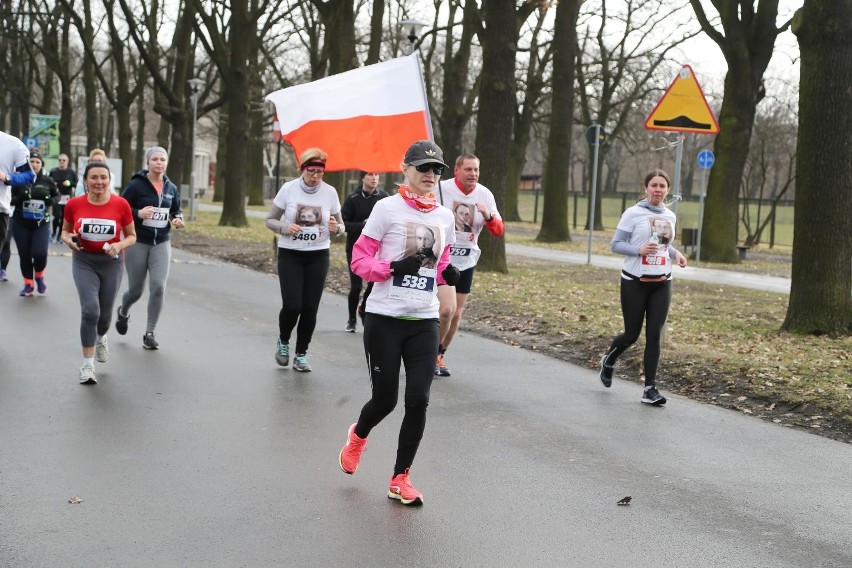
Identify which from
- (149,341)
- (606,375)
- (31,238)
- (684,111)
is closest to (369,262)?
(606,375)

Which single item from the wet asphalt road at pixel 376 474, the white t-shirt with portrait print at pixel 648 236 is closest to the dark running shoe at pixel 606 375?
the wet asphalt road at pixel 376 474

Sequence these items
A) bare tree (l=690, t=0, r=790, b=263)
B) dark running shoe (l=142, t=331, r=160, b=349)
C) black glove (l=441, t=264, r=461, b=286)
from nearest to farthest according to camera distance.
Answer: black glove (l=441, t=264, r=461, b=286) < dark running shoe (l=142, t=331, r=160, b=349) < bare tree (l=690, t=0, r=790, b=263)

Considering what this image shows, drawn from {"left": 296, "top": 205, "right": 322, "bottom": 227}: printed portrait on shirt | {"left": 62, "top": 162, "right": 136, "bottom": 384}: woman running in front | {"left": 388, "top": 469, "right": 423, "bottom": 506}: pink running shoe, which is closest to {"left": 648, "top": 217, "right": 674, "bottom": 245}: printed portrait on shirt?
{"left": 296, "top": 205, "right": 322, "bottom": 227}: printed portrait on shirt

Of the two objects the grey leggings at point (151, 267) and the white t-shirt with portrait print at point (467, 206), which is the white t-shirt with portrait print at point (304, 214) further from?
the grey leggings at point (151, 267)

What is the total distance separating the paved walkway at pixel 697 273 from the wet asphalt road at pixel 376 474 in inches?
442

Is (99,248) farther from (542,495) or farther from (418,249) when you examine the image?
(542,495)

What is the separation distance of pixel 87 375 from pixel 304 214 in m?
2.18

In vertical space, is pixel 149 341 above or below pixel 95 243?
below

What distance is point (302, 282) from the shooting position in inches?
386

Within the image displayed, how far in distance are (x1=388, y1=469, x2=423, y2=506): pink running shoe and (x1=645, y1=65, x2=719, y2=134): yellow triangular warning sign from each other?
9692mm

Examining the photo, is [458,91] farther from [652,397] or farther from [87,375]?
[87,375]

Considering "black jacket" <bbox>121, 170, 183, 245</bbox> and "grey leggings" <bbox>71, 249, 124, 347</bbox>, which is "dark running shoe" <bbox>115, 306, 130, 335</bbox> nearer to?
"black jacket" <bbox>121, 170, 183, 245</bbox>

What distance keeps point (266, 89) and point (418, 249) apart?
173ft

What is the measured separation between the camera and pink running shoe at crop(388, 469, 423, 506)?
19.1 feet
